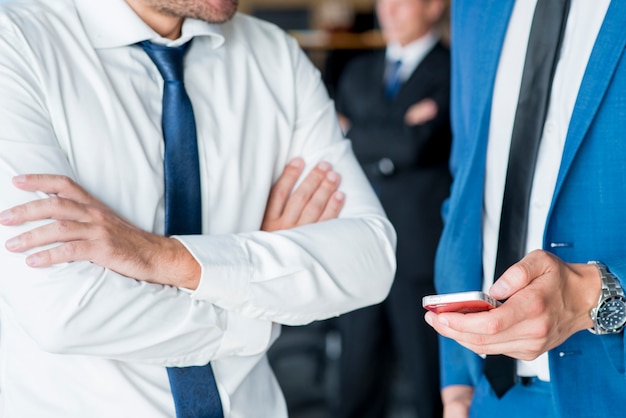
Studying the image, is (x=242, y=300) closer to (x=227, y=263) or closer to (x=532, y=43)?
(x=227, y=263)

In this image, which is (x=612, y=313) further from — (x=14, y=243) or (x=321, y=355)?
(x=321, y=355)

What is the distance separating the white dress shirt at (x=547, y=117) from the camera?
1.66m

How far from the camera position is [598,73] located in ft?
5.04

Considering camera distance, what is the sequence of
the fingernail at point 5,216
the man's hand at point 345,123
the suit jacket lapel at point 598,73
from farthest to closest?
the man's hand at point 345,123 → the suit jacket lapel at point 598,73 → the fingernail at point 5,216

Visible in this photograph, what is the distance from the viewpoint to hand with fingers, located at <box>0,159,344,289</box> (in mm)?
1409

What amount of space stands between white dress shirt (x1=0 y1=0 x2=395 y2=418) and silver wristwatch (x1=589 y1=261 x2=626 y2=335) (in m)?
0.47

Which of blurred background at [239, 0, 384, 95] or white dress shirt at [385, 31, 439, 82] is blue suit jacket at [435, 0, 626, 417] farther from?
blurred background at [239, 0, 384, 95]

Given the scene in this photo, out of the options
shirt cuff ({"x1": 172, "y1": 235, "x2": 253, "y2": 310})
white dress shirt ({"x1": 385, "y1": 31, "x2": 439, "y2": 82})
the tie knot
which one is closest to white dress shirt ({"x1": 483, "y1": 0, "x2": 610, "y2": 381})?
shirt cuff ({"x1": 172, "y1": 235, "x2": 253, "y2": 310})

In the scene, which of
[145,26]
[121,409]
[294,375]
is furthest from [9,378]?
[294,375]

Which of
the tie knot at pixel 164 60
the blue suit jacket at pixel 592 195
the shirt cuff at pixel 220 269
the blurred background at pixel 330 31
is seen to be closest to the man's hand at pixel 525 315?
the blue suit jacket at pixel 592 195

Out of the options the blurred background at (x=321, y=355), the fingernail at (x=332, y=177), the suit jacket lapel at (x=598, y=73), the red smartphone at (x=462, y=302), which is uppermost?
the suit jacket lapel at (x=598, y=73)

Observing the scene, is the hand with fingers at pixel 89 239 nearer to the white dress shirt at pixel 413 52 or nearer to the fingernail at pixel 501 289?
the fingernail at pixel 501 289

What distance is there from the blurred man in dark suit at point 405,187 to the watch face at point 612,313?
2.39 metres

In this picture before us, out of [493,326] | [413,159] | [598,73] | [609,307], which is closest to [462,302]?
[493,326]
